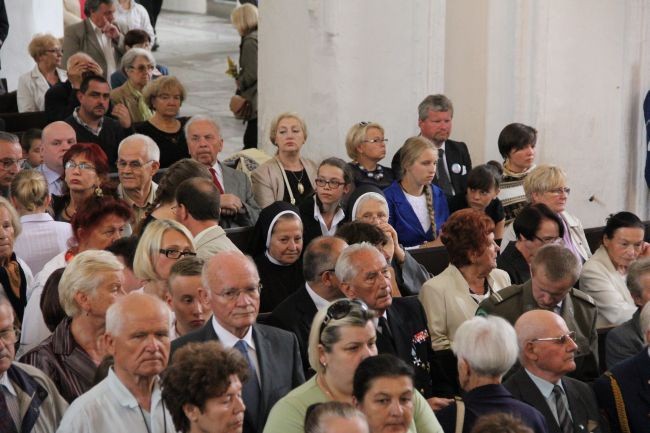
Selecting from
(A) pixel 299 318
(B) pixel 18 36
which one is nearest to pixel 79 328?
(A) pixel 299 318

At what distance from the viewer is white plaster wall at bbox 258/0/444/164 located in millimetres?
11602

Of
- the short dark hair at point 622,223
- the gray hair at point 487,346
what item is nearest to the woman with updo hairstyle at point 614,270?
the short dark hair at point 622,223

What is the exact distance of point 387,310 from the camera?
7.39m

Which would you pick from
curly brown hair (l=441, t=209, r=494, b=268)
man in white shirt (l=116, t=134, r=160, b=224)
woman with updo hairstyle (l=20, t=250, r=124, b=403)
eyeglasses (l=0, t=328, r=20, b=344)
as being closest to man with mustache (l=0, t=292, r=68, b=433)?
eyeglasses (l=0, t=328, r=20, b=344)

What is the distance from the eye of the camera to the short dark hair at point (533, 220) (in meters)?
8.73

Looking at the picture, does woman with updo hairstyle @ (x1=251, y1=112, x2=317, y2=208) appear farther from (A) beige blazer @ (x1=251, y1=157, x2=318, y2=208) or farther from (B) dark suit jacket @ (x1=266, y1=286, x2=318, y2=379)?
(B) dark suit jacket @ (x1=266, y1=286, x2=318, y2=379)

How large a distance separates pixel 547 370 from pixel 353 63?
5268 mm

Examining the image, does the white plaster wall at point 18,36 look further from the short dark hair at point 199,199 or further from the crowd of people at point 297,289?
the short dark hair at point 199,199

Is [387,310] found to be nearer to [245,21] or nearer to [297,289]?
[297,289]

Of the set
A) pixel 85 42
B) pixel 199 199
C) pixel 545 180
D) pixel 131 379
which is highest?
pixel 85 42

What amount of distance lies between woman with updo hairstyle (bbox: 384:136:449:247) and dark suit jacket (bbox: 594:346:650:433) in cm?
285

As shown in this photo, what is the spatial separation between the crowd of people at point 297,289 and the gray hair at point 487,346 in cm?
1

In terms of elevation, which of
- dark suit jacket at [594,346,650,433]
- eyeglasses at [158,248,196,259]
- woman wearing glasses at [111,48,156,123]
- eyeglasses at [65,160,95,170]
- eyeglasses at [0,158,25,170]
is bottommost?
dark suit jacket at [594,346,650,433]

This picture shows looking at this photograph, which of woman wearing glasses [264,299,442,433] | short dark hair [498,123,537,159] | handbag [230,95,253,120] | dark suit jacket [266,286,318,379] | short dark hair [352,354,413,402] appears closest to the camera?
short dark hair [352,354,413,402]
